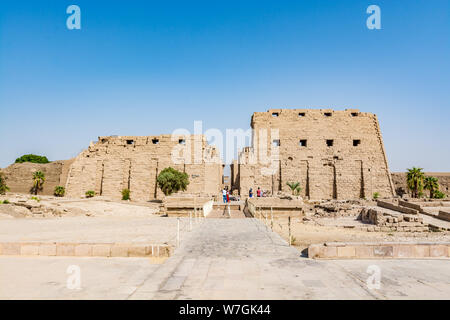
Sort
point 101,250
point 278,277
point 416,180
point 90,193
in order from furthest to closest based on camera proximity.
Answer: point 90,193, point 416,180, point 101,250, point 278,277

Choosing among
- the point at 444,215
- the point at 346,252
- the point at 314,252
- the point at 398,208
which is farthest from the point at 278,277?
the point at 398,208

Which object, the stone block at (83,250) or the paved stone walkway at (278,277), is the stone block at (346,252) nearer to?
the paved stone walkway at (278,277)

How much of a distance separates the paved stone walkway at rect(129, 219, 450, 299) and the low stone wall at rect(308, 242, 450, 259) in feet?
0.74

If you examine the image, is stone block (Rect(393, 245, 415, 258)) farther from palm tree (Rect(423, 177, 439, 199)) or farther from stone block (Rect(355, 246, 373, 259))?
palm tree (Rect(423, 177, 439, 199))

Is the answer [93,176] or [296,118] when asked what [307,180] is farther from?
[93,176]

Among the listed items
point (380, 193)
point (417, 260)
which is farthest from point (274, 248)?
point (380, 193)

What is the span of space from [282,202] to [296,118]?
19.8m

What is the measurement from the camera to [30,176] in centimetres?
3928

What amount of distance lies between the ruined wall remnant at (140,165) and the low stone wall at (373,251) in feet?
95.1

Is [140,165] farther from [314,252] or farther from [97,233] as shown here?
[314,252]

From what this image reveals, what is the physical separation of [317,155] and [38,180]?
119 feet

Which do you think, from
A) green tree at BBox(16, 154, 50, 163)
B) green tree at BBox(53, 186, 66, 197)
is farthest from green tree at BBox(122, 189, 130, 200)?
green tree at BBox(16, 154, 50, 163)

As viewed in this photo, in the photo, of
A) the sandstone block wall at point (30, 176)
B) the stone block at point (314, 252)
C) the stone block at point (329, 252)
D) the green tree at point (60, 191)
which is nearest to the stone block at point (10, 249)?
the stone block at point (314, 252)

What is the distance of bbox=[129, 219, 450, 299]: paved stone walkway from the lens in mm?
3908
